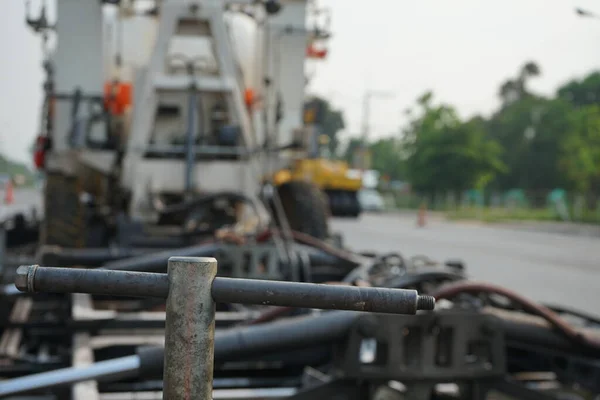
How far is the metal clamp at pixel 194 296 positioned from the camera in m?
1.75

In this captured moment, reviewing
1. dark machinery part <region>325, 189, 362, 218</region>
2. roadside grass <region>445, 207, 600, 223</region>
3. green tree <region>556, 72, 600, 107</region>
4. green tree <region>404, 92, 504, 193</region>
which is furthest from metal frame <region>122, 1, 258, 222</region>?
green tree <region>556, 72, 600, 107</region>

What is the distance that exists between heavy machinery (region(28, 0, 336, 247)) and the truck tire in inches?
0.5

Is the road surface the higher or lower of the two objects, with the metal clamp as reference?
lower

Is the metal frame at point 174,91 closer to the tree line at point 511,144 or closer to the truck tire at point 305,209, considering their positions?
the truck tire at point 305,209

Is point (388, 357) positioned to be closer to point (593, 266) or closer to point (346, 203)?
point (593, 266)

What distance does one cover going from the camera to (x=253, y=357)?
3793 mm

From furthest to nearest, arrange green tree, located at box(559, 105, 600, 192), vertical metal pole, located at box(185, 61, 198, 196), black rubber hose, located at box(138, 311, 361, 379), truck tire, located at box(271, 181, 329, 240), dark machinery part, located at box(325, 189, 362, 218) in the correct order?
green tree, located at box(559, 105, 600, 192) < dark machinery part, located at box(325, 189, 362, 218) < truck tire, located at box(271, 181, 329, 240) < vertical metal pole, located at box(185, 61, 198, 196) < black rubber hose, located at box(138, 311, 361, 379)

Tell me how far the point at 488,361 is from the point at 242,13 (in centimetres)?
614

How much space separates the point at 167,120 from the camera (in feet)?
30.1

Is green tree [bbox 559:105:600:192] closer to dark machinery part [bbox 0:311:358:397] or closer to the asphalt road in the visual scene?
the asphalt road

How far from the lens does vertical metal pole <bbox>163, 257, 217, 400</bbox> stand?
175 centimetres

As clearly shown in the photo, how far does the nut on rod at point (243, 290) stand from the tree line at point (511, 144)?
48371 millimetres

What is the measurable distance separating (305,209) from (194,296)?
7.27 meters

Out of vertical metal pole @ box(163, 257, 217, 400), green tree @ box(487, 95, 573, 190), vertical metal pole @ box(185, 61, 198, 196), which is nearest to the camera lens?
vertical metal pole @ box(163, 257, 217, 400)
